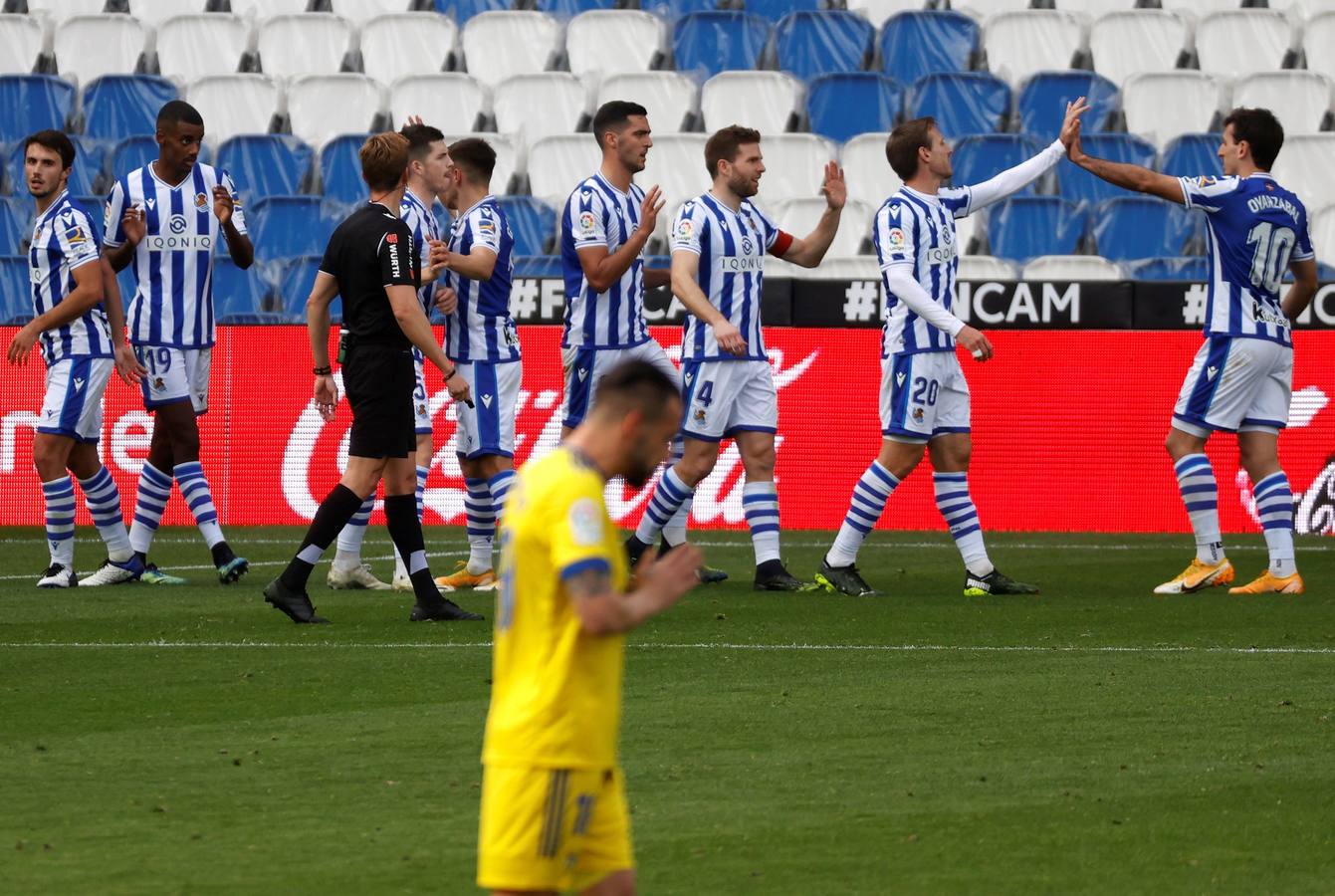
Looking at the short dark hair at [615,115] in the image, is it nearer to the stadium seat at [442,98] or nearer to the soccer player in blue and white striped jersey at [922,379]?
the soccer player in blue and white striped jersey at [922,379]

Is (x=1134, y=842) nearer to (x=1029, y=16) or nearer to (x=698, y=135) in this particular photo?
(x=698, y=135)

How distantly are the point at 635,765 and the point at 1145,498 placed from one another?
29.5ft

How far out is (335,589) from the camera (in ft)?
34.5

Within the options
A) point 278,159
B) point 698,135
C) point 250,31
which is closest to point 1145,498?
point 698,135

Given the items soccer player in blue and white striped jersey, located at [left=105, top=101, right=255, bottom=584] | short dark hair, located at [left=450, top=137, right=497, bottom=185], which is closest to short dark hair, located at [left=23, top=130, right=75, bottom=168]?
soccer player in blue and white striped jersey, located at [left=105, top=101, right=255, bottom=584]

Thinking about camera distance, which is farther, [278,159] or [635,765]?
[278,159]

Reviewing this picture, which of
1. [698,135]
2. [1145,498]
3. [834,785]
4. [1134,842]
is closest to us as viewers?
[1134,842]

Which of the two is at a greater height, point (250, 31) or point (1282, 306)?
point (250, 31)

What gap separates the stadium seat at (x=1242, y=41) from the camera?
1834cm

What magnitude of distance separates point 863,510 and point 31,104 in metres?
11.5

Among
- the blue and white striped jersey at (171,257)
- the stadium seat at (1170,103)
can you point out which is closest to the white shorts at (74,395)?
the blue and white striped jersey at (171,257)

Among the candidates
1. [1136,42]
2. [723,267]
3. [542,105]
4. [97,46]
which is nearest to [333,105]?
[542,105]

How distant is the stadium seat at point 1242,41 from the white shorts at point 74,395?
11448 millimetres

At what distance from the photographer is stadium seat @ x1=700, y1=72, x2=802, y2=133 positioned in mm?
17844
